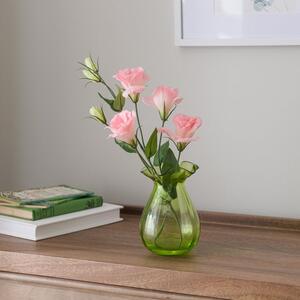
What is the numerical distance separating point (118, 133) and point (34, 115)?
682 millimetres

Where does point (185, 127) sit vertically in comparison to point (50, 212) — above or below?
above

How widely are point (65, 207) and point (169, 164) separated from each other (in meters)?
0.33

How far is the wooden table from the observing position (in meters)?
1.36

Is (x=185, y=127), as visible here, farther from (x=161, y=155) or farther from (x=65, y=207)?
(x=65, y=207)

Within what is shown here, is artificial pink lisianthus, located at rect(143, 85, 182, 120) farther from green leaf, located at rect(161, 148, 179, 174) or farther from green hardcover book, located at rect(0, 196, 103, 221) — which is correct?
green hardcover book, located at rect(0, 196, 103, 221)

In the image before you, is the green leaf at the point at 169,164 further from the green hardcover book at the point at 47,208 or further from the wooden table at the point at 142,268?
the green hardcover book at the point at 47,208

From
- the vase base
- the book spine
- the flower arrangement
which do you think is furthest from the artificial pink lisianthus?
the book spine

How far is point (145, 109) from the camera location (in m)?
1.94

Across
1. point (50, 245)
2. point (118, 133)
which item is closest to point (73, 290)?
point (50, 245)

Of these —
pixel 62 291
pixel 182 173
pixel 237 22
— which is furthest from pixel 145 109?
pixel 62 291

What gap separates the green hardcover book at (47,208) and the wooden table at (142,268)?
0.20ft

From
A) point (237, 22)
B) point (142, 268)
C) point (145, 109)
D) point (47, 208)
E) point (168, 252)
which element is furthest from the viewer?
point (145, 109)

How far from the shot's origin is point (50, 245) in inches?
63.0

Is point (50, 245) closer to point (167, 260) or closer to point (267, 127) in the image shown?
point (167, 260)
